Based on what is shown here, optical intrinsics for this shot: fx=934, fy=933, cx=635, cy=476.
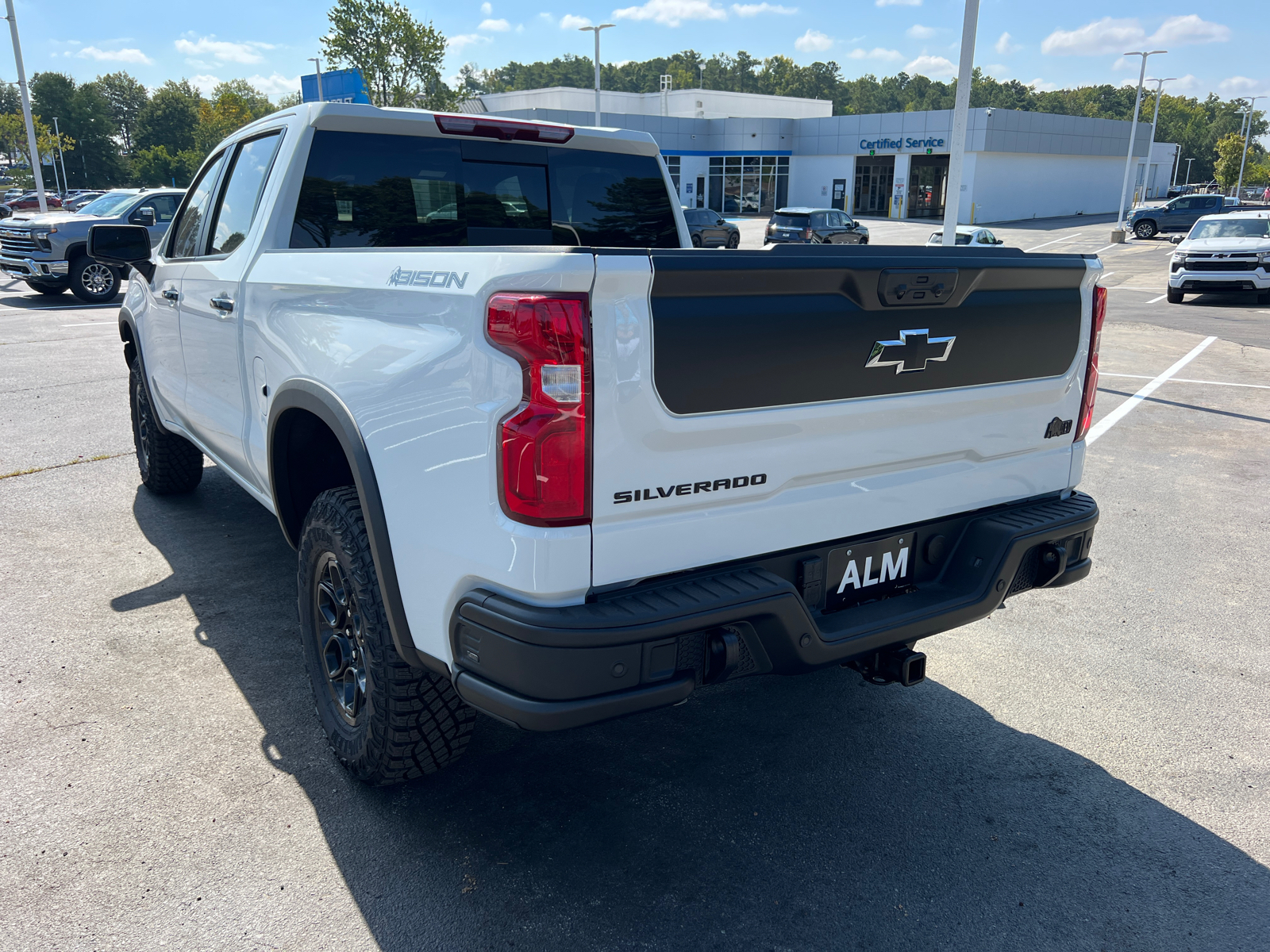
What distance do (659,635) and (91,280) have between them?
1828 cm

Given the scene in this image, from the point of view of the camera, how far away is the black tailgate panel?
7.16ft

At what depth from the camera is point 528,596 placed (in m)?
2.13

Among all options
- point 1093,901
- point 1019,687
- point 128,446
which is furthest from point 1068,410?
point 128,446

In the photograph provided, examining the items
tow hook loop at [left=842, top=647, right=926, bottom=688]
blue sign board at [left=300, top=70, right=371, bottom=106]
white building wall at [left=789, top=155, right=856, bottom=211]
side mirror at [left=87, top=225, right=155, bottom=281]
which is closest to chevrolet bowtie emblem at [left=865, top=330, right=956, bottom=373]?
tow hook loop at [left=842, top=647, right=926, bottom=688]

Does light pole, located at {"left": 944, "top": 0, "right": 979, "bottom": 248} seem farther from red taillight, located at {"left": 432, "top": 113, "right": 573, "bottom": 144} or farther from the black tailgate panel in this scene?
the black tailgate panel

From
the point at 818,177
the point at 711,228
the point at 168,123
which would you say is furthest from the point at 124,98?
the point at 711,228

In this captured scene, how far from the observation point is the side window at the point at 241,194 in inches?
152

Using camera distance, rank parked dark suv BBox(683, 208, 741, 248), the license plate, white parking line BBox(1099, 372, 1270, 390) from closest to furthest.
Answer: the license plate < white parking line BBox(1099, 372, 1270, 390) < parked dark suv BBox(683, 208, 741, 248)

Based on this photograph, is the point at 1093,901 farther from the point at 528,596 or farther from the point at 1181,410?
the point at 1181,410

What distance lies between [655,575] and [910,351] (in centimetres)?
101

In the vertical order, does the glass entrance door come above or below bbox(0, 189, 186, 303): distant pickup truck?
above

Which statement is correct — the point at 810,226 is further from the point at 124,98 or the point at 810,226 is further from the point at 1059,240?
the point at 124,98

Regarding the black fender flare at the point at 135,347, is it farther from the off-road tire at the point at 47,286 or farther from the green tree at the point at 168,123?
the green tree at the point at 168,123

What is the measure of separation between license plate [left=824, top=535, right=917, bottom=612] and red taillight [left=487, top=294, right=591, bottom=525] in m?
0.89
